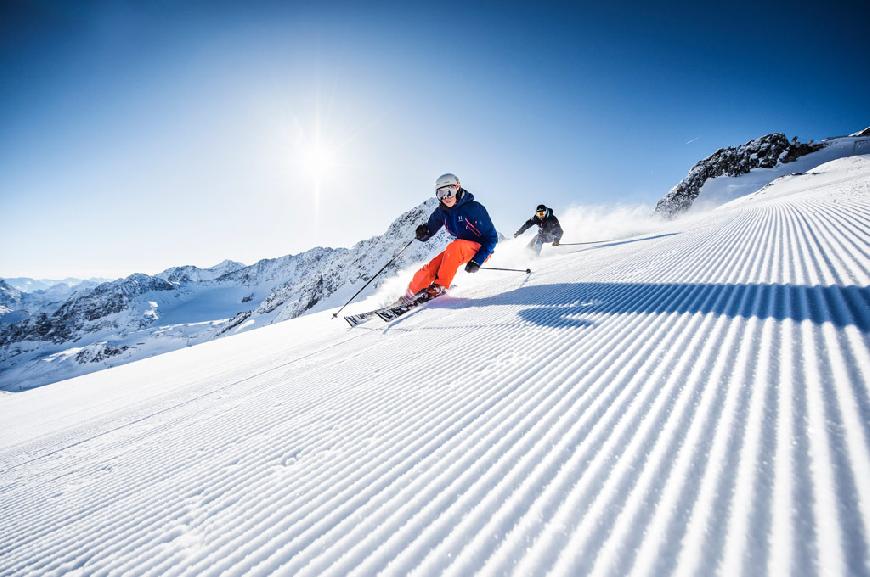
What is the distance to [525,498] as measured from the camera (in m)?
1.21

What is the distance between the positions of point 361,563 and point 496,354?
1.84 meters

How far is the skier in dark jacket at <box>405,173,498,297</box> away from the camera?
6410mm

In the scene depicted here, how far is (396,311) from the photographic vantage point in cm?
586

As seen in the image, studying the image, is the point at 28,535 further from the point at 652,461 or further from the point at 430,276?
the point at 430,276

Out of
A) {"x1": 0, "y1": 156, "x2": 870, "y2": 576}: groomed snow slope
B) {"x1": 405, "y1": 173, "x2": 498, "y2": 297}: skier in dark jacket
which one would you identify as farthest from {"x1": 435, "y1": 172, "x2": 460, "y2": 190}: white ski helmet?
{"x1": 0, "y1": 156, "x2": 870, "y2": 576}: groomed snow slope

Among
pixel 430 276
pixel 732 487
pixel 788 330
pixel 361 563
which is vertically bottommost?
pixel 361 563

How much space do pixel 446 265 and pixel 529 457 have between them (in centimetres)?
514

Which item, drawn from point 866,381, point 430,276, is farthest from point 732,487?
point 430,276

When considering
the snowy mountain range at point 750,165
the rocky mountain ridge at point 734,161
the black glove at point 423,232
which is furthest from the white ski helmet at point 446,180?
the rocky mountain ridge at point 734,161

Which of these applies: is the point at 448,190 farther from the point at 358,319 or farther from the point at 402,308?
the point at 358,319

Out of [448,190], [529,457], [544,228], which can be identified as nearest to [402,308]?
[448,190]

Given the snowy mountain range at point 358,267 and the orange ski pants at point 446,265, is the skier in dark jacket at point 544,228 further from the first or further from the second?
the snowy mountain range at point 358,267

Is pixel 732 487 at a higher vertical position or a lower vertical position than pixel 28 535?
higher

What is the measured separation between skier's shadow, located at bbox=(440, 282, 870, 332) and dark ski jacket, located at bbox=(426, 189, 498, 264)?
6.79 feet
